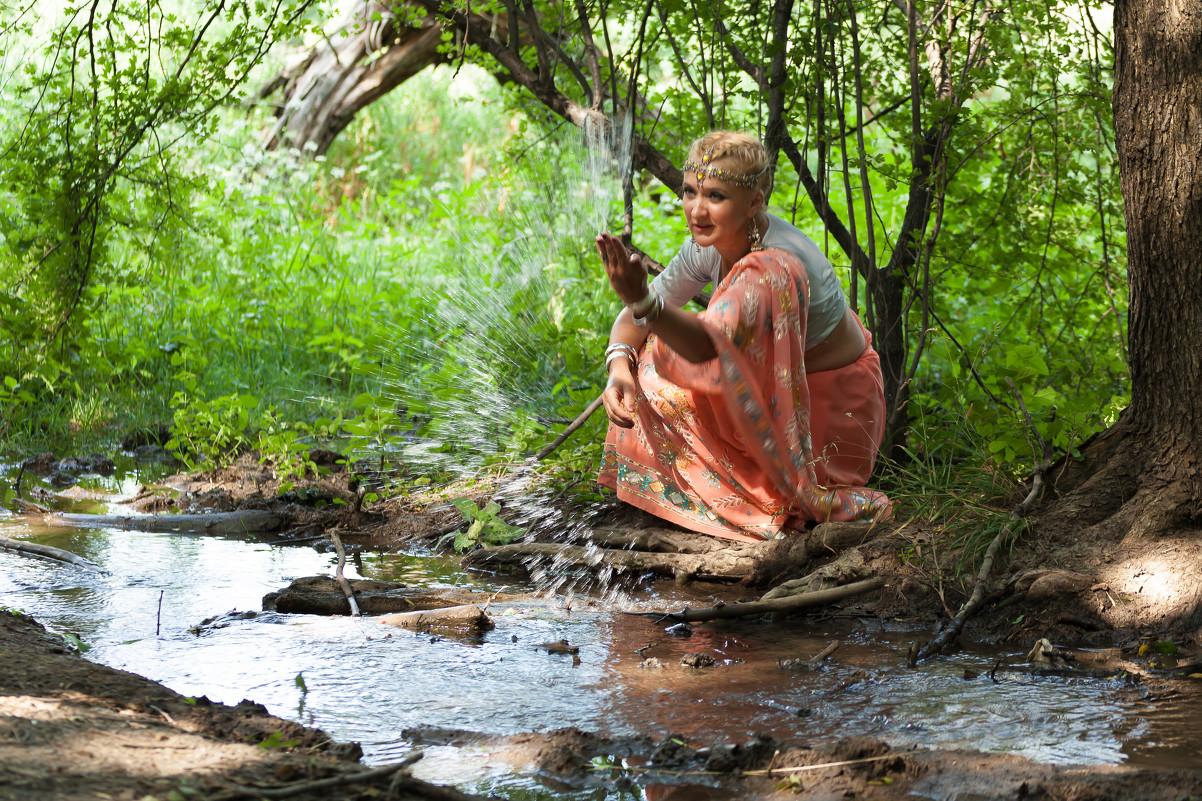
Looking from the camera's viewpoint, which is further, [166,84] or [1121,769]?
[166,84]

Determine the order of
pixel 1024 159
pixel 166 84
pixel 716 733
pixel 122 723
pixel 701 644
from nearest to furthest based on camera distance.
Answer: pixel 122 723 < pixel 716 733 < pixel 701 644 < pixel 166 84 < pixel 1024 159

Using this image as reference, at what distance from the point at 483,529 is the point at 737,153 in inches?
64.9

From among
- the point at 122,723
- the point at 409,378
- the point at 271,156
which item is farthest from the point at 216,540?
the point at 271,156

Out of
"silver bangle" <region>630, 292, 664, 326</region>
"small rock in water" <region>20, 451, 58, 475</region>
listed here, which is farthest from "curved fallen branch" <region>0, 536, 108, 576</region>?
"silver bangle" <region>630, 292, 664, 326</region>

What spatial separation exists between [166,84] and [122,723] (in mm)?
2871

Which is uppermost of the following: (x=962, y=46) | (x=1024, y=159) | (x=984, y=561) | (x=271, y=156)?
(x=271, y=156)

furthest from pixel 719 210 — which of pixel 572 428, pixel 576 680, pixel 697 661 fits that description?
pixel 576 680

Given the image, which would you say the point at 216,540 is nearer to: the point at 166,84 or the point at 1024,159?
the point at 166,84

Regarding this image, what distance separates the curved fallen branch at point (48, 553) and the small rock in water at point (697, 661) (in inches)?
78.8

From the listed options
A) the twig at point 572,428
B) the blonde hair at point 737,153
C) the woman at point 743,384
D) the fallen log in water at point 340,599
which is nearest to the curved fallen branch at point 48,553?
the fallen log in water at point 340,599

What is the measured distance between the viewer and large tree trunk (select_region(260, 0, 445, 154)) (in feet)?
29.0

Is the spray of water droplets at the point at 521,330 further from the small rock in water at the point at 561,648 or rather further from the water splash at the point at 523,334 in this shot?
the small rock in water at the point at 561,648

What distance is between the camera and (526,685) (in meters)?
2.51

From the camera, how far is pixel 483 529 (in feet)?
13.1
